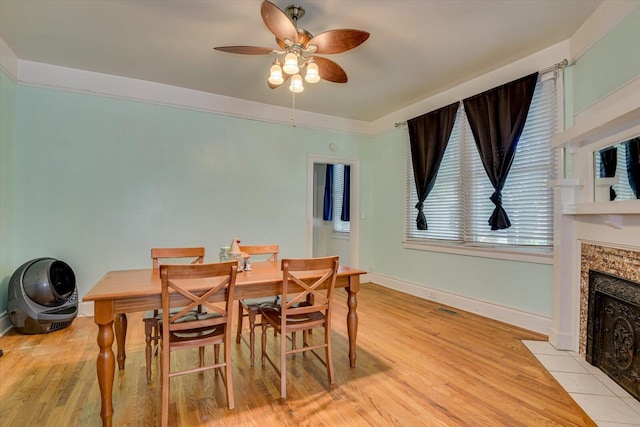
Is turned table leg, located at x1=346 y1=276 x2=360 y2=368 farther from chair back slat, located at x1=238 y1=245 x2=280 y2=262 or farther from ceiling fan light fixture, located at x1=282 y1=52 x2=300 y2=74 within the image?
ceiling fan light fixture, located at x1=282 y1=52 x2=300 y2=74

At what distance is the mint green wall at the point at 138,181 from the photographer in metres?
3.43

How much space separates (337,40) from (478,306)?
3247mm

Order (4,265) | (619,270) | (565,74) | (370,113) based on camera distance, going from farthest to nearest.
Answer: (370,113), (4,265), (565,74), (619,270)

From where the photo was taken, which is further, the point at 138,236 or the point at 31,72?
the point at 138,236

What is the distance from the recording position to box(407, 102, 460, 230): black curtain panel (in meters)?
4.06

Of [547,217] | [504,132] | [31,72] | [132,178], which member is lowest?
[547,217]

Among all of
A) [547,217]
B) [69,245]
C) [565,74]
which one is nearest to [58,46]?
[69,245]

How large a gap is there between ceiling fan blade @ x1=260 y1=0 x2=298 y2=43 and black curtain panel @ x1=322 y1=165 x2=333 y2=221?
14.4 feet

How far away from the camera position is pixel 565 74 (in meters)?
2.93

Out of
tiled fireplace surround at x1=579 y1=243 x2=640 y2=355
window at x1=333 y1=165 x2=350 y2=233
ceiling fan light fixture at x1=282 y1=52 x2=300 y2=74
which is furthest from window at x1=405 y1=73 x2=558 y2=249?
ceiling fan light fixture at x1=282 y1=52 x2=300 y2=74

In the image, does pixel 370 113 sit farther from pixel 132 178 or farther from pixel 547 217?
pixel 132 178

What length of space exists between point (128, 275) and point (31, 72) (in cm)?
284

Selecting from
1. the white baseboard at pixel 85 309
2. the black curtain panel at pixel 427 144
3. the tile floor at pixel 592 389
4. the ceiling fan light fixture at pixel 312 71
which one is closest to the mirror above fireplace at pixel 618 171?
the tile floor at pixel 592 389

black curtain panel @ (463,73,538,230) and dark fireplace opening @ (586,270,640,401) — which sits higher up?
black curtain panel @ (463,73,538,230)
